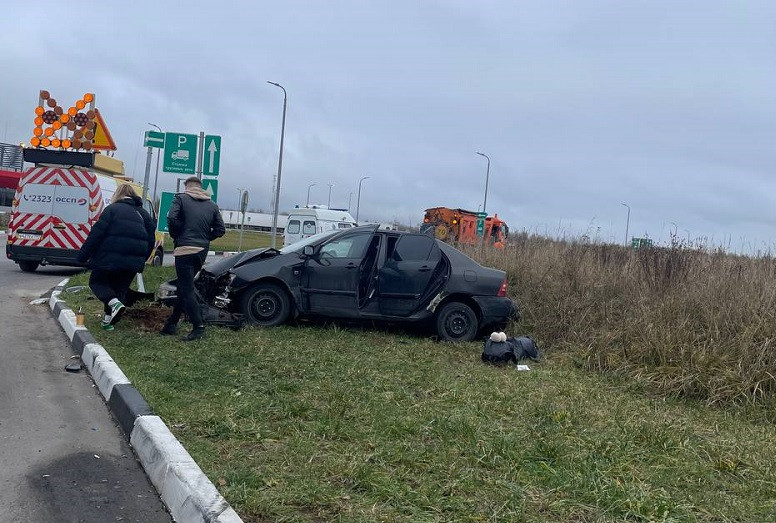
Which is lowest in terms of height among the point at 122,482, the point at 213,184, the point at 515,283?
the point at 122,482

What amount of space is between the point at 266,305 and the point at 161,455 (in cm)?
507

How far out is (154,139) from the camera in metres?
12.0

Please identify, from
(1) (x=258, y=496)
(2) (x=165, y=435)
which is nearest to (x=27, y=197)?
(2) (x=165, y=435)

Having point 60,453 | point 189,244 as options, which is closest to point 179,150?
point 189,244

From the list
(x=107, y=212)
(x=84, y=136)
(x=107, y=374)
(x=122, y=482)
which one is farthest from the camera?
(x=84, y=136)

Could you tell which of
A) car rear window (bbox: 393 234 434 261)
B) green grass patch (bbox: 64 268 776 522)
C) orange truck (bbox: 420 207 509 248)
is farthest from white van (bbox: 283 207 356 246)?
green grass patch (bbox: 64 268 776 522)

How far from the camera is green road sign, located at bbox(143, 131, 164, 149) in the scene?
38.8 feet

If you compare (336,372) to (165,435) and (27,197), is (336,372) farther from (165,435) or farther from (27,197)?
(27,197)

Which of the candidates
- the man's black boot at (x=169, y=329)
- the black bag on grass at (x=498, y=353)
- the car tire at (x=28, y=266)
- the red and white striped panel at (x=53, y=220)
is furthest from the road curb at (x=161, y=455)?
the car tire at (x=28, y=266)

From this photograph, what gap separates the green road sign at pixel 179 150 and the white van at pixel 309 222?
41.2ft

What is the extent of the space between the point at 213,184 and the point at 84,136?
385 centimetres

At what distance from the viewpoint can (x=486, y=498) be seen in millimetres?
3828

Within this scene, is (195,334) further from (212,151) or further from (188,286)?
(212,151)

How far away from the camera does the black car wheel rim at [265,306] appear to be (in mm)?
9188
